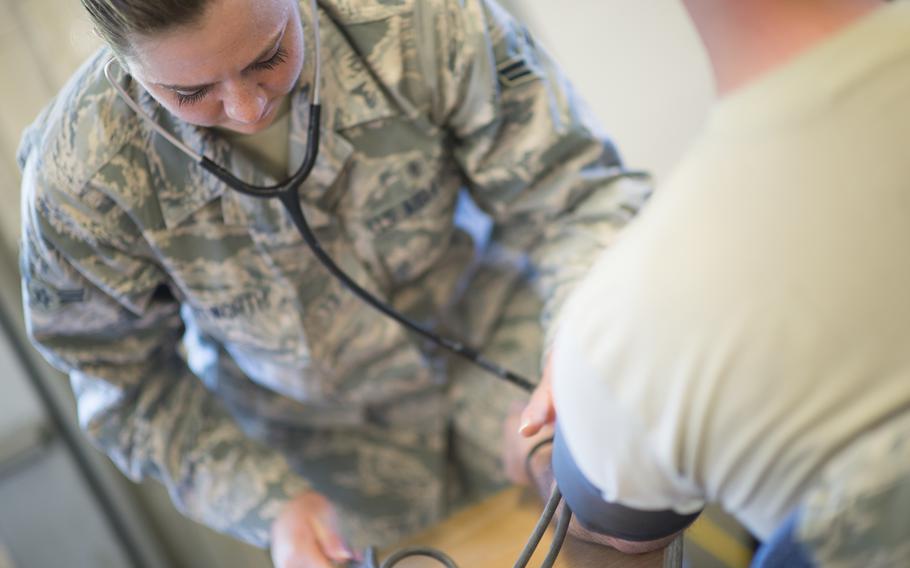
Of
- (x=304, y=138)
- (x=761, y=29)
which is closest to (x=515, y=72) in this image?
(x=304, y=138)

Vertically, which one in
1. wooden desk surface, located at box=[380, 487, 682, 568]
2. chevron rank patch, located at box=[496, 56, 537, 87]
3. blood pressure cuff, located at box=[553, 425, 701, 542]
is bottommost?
wooden desk surface, located at box=[380, 487, 682, 568]

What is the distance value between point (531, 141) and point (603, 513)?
46 centimetres

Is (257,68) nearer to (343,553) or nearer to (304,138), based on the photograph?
(304,138)

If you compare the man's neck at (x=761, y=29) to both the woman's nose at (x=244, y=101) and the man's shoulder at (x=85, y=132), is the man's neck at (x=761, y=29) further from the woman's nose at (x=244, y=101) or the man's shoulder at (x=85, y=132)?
the man's shoulder at (x=85, y=132)

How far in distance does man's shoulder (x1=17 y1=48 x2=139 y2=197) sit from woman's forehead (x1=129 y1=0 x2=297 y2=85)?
12cm

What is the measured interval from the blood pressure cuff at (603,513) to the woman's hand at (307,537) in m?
0.36

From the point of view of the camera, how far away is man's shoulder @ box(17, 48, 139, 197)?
0.82 m

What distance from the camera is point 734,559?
0.75 metres

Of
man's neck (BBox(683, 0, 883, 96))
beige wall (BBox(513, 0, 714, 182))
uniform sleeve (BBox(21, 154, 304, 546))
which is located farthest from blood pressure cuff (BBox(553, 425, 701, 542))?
beige wall (BBox(513, 0, 714, 182))

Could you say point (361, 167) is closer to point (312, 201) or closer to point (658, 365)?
point (312, 201)

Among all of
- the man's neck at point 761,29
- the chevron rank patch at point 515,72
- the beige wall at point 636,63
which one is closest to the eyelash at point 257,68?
the chevron rank patch at point 515,72

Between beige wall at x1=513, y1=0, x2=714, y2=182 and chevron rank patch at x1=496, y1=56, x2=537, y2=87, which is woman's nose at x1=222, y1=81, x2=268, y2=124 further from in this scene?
beige wall at x1=513, y1=0, x2=714, y2=182

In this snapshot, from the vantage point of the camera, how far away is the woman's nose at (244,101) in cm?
72

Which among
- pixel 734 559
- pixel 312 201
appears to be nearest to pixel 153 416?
pixel 312 201
